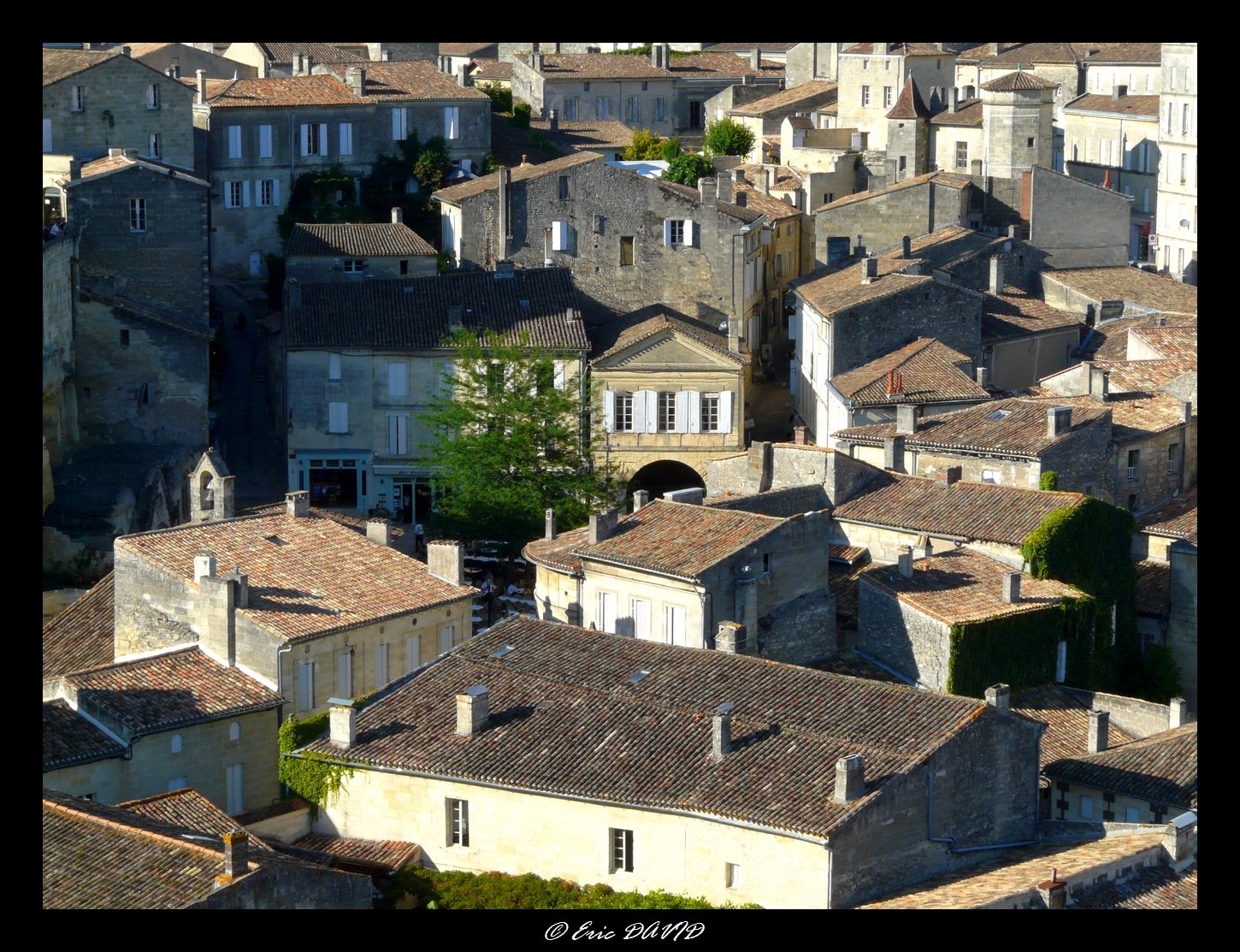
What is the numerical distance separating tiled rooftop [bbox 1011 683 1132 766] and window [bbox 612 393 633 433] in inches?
624

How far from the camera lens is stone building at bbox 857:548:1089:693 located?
41.4m

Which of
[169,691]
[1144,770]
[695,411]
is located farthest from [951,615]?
[695,411]

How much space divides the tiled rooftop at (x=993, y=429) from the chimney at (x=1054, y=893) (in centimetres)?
1943

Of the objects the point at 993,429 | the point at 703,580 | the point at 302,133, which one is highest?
the point at 302,133

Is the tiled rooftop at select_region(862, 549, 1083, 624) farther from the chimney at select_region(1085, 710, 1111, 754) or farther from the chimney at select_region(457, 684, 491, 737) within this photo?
the chimney at select_region(457, 684, 491, 737)

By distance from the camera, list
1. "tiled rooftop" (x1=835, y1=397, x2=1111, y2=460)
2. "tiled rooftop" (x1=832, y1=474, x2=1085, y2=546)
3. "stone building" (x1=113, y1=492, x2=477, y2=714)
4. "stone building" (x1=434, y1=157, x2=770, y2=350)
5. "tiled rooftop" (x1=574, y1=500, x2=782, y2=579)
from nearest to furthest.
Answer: "stone building" (x1=113, y1=492, x2=477, y2=714)
"tiled rooftop" (x1=574, y1=500, x2=782, y2=579)
"tiled rooftop" (x1=832, y1=474, x2=1085, y2=546)
"tiled rooftop" (x1=835, y1=397, x2=1111, y2=460)
"stone building" (x1=434, y1=157, x2=770, y2=350)

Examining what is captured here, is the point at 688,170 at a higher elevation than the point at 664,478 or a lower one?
higher

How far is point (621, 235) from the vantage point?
61125 mm

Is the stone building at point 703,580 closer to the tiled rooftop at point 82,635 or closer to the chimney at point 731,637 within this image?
the chimney at point 731,637

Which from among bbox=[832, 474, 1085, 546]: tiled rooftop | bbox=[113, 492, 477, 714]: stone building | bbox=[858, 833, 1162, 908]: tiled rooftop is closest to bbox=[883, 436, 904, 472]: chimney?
bbox=[832, 474, 1085, 546]: tiled rooftop

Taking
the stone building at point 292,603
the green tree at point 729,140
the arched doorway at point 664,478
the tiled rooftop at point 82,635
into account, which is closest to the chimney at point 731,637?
the stone building at point 292,603

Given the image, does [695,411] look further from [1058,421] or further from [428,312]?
[1058,421]

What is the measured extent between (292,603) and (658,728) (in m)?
7.45
